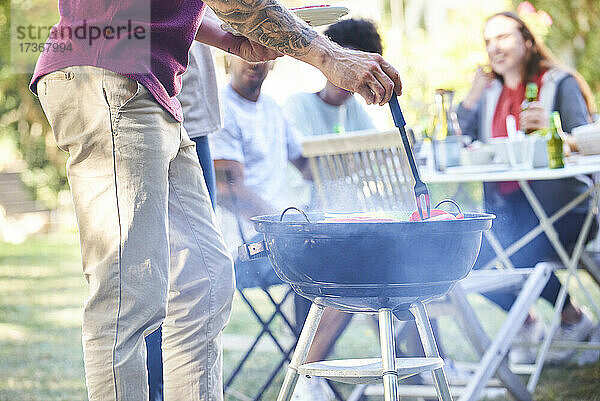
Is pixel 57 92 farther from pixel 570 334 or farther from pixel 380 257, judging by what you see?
pixel 570 334

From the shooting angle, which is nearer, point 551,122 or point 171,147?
point 171,147

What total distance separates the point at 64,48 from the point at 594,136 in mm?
2459

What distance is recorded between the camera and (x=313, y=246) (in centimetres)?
160

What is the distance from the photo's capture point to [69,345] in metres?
4.21

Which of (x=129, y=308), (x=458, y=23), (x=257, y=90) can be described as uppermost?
(x=458, y=23)

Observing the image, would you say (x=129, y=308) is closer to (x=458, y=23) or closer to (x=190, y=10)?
(x=190, y=10)

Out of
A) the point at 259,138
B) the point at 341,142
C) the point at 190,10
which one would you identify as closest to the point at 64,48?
the point at 190,10

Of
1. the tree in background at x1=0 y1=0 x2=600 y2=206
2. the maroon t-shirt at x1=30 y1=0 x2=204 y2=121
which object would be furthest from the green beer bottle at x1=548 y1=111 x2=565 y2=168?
the tree in background at x1=0 y1=0 x2=600 y2=206

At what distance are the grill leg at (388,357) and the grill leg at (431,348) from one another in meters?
0.16

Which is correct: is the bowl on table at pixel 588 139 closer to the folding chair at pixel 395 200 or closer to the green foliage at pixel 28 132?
the folding chair at pixel 395 200

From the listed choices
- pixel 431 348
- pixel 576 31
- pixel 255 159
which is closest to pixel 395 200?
pixel 255 159

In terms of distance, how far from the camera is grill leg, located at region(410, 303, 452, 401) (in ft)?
5.88

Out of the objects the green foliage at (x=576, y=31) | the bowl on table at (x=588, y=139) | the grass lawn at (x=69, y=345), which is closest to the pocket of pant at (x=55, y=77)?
the grass lawn at (x=69, y=345)

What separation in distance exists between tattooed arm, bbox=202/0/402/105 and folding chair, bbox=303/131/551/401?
1089 mm
